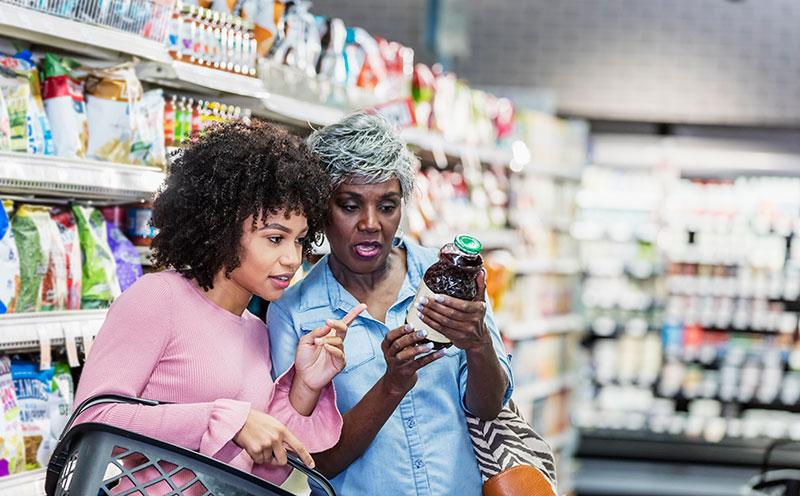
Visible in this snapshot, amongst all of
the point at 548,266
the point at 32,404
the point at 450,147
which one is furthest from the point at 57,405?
the point at 548,266

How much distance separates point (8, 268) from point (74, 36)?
1.91 feet

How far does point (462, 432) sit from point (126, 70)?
1.33m

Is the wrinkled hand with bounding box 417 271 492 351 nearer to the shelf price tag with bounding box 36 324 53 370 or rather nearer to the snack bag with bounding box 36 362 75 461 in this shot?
the shelf price tag with bounding box 36 324 53 370

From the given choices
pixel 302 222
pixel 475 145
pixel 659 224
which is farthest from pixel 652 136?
pixel 302 222

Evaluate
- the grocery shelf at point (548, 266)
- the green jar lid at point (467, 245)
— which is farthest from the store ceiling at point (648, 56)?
the green jar lid at point (467, 245)

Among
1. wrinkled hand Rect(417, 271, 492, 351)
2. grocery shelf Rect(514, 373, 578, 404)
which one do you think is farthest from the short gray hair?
grocery shelf Rect(514, 373, 578, 404)

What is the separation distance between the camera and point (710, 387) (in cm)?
952

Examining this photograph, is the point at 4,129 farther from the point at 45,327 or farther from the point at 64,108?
the point at 45,327

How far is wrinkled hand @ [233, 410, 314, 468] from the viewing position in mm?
1884

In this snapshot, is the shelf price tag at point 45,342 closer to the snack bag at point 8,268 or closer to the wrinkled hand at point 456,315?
the snack bag at point 8,268

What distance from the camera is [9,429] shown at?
264 centimetres

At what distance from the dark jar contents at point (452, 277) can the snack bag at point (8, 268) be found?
3.41 ft

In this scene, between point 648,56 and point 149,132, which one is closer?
point 149,132

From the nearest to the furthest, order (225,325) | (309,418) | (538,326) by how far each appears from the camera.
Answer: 1. (225,325)
2. (309,418)
3. (538,326)
